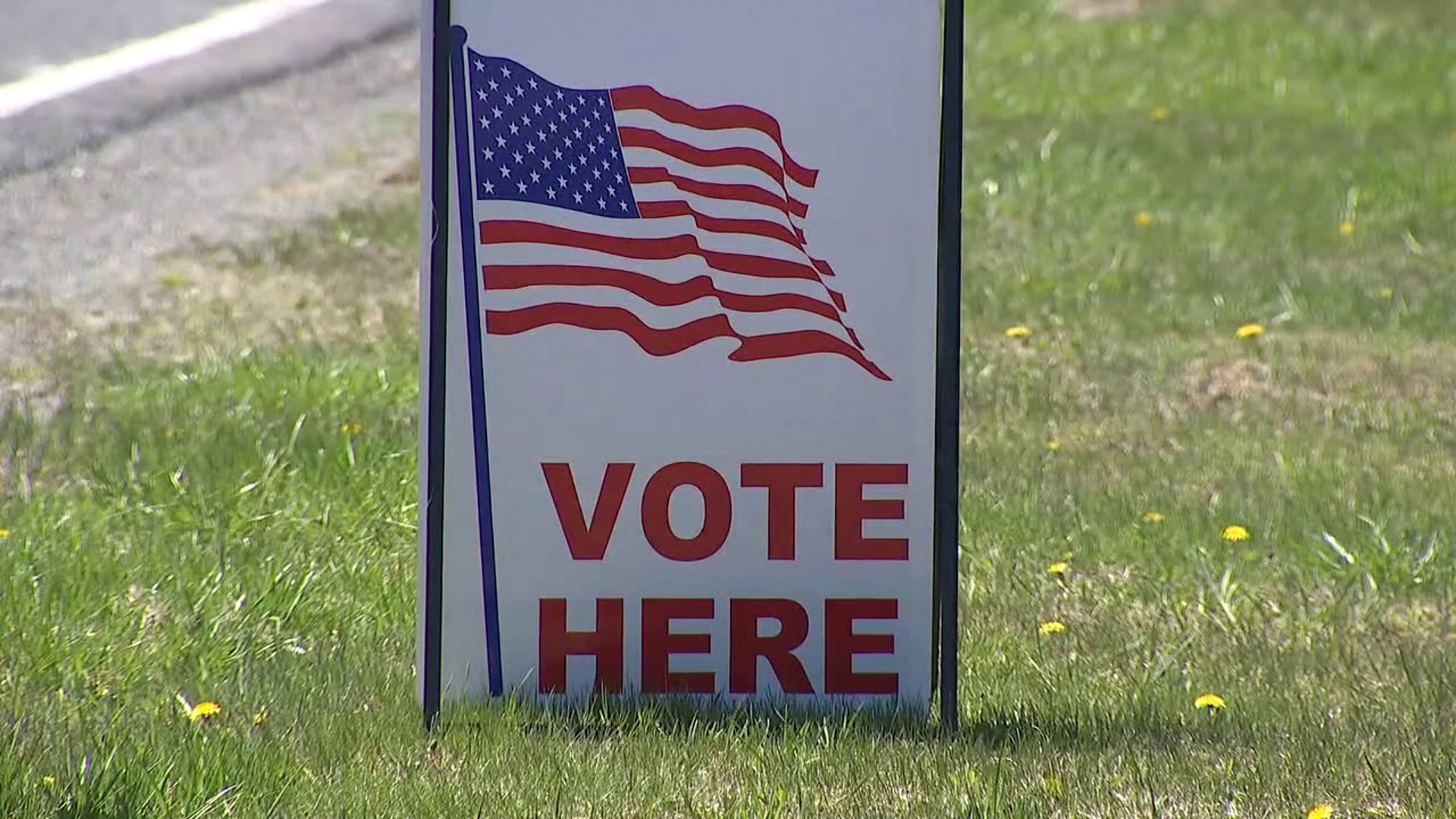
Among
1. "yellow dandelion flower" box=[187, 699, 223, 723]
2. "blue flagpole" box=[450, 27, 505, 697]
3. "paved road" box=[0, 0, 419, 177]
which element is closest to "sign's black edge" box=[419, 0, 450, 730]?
"blue flagpole" box=[450, 27, 505, 697]

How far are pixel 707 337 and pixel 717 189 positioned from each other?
0.30 meters

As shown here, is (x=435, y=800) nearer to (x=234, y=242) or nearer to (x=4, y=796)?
(x=4, y=796)

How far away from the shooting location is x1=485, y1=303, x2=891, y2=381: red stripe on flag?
427 cm

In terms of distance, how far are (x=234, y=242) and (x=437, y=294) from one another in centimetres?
522

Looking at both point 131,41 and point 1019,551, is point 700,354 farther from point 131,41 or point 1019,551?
point 131,41

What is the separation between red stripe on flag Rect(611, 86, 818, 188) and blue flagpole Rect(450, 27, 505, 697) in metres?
0.31

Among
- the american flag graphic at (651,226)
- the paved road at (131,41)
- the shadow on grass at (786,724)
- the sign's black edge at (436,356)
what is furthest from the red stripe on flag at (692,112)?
the paved road at (131,41)

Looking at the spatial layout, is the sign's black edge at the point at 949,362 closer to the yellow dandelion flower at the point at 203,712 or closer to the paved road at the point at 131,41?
the yellow dandelion flower at the point at 203,712

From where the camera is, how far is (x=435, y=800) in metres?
3.74

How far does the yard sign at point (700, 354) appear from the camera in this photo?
4.22 metres

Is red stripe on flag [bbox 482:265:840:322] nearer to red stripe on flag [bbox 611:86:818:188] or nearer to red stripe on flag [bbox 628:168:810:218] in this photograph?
red stripe on flag [bbox 628:168:810:218]

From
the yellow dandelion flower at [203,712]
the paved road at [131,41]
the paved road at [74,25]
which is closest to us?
the yellow dandelion flower at [203,712]

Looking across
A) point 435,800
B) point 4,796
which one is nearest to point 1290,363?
point 435,800

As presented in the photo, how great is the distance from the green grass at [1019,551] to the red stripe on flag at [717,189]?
41.3 inches
